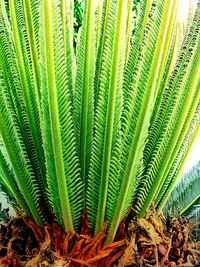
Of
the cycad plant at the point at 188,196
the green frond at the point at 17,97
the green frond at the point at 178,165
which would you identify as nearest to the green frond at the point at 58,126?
the green frond at the point at 17,97

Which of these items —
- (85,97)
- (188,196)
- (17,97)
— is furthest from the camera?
(188,196)

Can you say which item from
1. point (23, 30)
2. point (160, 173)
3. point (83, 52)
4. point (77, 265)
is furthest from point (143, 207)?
point (23, 30)

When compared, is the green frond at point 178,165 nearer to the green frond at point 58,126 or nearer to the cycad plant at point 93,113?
the cycad plant at point 93,113

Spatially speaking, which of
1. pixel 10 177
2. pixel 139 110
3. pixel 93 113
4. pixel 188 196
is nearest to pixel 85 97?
pixel 93 113

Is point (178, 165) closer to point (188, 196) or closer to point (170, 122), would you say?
point (170, 122)

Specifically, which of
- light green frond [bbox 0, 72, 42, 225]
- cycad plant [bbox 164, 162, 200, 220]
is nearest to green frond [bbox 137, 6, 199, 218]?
light green frond [bbox 0, 72, 42, 225]

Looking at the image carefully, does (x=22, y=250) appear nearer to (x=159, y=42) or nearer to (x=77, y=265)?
(x=77, y=265)

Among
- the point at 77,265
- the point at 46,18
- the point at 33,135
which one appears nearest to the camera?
the point at 46,18
